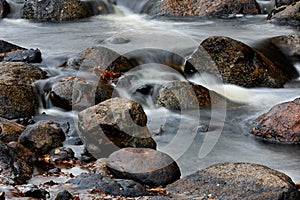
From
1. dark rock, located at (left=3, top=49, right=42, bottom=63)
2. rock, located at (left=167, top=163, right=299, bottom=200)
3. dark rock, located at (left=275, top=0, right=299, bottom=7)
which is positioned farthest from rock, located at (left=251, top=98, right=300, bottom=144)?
dark rock, located at (left=275, top=0, right=299, bottom=7)

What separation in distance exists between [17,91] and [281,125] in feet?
14.1

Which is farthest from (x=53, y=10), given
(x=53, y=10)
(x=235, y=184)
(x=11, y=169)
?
(x=235, y=184)

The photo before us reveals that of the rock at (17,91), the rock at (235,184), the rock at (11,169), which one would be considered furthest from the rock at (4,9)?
the rock at (235,184)

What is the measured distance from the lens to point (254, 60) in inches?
408

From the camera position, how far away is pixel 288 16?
48.9 ft

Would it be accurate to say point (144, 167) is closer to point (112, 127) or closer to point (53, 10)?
point (112, 127)

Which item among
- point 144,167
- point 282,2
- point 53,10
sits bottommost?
point 144,167

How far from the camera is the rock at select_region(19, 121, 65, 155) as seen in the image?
22.4ft

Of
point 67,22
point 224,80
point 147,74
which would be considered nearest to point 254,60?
point 224,80

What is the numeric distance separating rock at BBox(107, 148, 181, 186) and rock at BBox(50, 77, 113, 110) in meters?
2.68

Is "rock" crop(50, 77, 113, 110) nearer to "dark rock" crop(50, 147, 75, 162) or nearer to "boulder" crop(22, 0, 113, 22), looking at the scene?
"dark rock" crop(50, 147, 75, 162)

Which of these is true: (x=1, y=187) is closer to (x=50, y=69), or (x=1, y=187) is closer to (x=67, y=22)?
(x=50, y=69)

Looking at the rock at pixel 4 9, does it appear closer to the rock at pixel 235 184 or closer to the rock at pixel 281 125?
the rock at pixel 281 125

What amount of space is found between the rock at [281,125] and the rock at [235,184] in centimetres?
193
